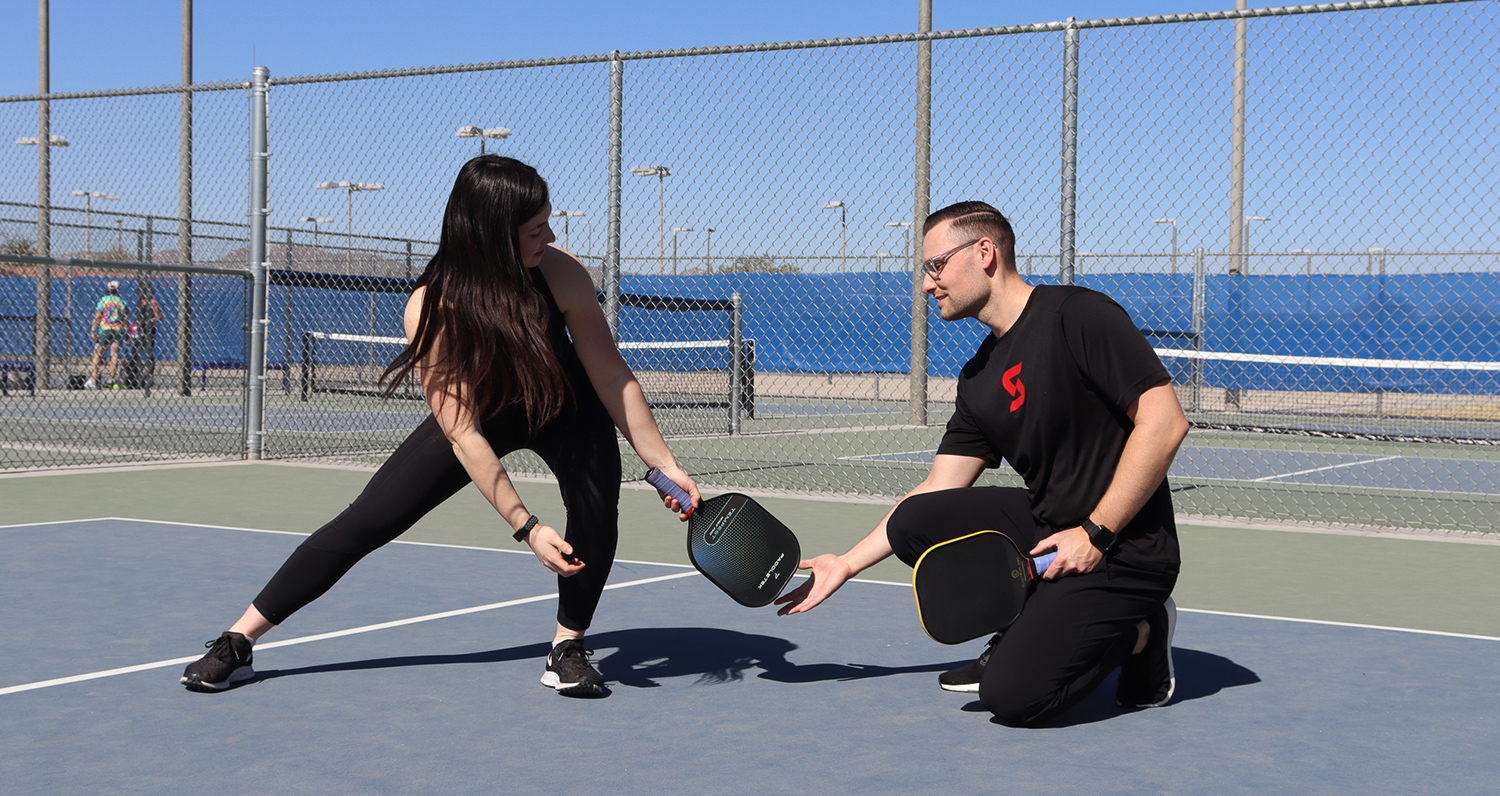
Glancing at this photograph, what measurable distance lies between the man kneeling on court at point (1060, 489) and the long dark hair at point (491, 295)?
36.8 inches

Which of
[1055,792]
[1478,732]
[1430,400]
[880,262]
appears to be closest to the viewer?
[1055,792]

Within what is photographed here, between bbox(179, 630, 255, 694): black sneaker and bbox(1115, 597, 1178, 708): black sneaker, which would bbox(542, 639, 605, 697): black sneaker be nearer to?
bbox(179, 630, 255, 694): black sneaker

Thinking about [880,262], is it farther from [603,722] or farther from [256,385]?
[603,722]

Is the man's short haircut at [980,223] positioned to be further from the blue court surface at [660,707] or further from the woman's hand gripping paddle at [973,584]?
the blue court surface at [660,707]

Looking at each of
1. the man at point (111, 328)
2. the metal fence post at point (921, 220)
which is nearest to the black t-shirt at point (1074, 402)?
the metal fence post at point (921, 220)

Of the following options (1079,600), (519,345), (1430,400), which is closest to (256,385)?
(519,345)

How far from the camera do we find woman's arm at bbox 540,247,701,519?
402cm

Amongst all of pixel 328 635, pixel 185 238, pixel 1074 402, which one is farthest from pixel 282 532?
pixel 185 238

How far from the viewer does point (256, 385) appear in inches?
406

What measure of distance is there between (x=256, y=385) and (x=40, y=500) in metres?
2.32

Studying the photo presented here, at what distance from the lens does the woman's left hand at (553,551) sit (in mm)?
3635

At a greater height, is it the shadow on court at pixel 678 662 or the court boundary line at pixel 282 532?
the court boundary line at pixel 282 532

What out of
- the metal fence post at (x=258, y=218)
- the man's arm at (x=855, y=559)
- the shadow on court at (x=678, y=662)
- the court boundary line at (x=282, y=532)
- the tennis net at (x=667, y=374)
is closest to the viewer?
the man's arm at (x=855, y=559)

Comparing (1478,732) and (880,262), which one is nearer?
(1478,732)
